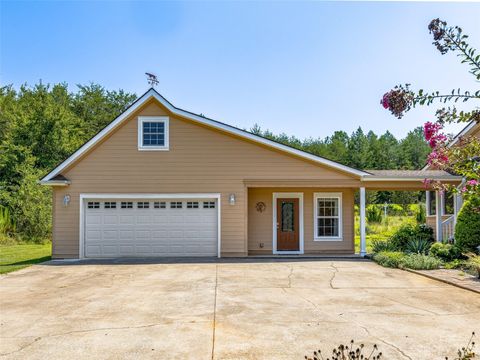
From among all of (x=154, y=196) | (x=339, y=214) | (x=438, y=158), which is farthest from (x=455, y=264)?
(x=438, y=158)

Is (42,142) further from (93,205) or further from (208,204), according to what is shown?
(208,204)

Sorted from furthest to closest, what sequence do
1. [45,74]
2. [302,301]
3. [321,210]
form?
[45,74] → [321,210] → [302,301]

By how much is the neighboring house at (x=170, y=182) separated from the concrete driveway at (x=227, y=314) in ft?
9.73

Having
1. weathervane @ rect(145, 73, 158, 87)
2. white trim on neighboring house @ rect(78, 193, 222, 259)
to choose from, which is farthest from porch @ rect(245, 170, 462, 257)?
weathervane @ rect(145, 73, 158, 87)

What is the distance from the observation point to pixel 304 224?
15273mm

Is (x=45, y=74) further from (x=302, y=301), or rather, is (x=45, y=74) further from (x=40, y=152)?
(x=302, y=301)

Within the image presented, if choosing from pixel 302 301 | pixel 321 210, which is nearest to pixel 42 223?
pixel 321 210

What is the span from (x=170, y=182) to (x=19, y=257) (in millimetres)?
6156

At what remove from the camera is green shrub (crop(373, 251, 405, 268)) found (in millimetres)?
12320

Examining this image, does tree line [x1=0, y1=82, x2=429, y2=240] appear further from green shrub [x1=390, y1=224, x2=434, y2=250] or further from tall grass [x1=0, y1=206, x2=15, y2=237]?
green shrub [x1=390, y1=224, x2=434, y2=250]

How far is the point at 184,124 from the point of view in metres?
14.4

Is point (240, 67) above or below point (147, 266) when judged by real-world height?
above

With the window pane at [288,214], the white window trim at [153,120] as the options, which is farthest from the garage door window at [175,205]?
the window pane at [288,214]

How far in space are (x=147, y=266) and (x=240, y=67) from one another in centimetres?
850
